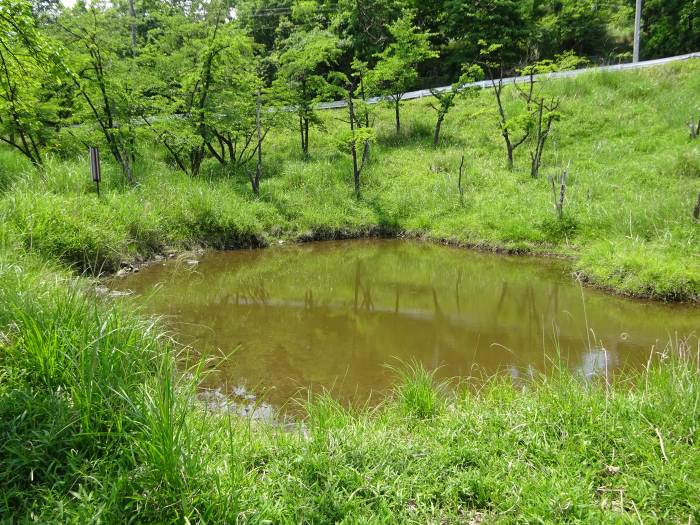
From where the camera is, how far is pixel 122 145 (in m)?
11.9

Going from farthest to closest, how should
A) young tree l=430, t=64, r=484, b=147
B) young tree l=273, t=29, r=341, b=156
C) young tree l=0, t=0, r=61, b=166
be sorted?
1. young tree l=430, t=64, r=484, b=147
2. young tree l=273, t=29, r=341, b=156
3. young tree l=0, t=0, r=61, b=166

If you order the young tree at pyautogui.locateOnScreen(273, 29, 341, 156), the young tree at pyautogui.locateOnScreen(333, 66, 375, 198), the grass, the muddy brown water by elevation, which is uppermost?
the young tree at pyautogui.locateOnScreen(273, 29, 341, 156)

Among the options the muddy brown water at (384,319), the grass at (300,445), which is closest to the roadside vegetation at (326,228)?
the grass at (300,445)

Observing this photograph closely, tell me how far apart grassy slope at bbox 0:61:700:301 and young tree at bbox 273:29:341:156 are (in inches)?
78.2

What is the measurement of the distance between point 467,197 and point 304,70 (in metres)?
7.14

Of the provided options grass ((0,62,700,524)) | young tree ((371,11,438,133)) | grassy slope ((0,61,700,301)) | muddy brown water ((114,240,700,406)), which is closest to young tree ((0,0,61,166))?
grassy slope ((0,61,700,301))

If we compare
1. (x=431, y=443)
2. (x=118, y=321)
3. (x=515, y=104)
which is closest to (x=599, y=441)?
(x=431, y=443)

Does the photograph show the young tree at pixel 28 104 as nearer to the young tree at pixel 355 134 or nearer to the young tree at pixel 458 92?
the young tree at pixel 355 134

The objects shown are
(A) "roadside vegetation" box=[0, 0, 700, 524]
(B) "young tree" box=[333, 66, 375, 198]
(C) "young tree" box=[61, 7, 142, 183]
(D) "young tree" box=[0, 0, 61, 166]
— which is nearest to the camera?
(A) "roadside vegetation" box=[0, 0, 700, 524]

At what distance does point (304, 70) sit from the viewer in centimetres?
1555

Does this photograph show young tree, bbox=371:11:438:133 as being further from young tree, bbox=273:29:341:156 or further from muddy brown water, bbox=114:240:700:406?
muddy brown water, bbox=114:240:700:406

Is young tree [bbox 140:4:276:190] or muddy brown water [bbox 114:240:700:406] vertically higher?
young tree [bbox 140:4:276:190]

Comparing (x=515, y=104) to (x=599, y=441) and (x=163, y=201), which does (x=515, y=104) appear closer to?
(x=163, y=201)

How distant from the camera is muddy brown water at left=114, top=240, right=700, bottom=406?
521 cm
